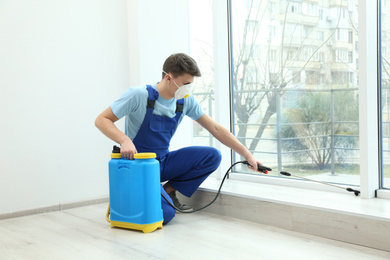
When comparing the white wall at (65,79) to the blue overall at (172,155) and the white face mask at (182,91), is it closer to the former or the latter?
the blue overall at (172,155)

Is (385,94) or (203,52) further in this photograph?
(203,52)

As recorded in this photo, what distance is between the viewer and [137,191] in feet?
7.75

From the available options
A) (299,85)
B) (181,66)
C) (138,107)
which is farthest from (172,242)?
(299,85)

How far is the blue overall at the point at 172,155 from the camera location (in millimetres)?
2600

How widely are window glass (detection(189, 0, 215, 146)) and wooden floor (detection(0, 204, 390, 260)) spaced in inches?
43.6

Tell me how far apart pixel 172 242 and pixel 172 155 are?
69 cm

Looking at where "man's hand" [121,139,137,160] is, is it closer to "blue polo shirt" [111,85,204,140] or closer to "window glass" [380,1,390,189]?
"blue polo shirt" [111,85,204,140]

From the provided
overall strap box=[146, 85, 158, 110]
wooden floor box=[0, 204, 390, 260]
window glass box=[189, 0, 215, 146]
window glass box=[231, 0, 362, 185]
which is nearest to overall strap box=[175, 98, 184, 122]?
overall strap box=[146, 85, 158, 110]

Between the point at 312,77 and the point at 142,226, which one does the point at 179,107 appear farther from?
the point at 312,77

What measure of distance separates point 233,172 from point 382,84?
1348mm

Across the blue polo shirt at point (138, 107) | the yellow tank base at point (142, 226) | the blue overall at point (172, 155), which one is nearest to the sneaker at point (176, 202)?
the blue overall at point (172, 155)

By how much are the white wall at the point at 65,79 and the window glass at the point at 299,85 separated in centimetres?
75

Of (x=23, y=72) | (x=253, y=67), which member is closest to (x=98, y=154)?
(x=23, y=72)

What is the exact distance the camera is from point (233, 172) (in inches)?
133
